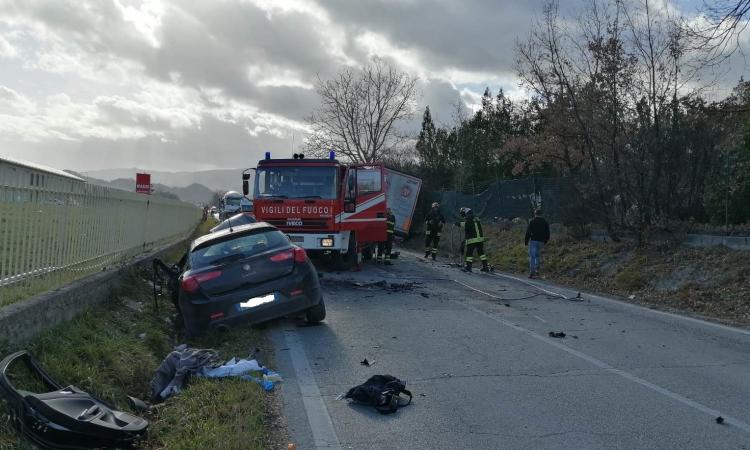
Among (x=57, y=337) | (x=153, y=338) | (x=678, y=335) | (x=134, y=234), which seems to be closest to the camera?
(x=57, y=337)

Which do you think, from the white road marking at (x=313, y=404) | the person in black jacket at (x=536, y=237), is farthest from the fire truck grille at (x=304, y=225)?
the white road marking at (x=313, y=404)

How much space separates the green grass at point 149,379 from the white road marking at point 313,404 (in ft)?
1.23

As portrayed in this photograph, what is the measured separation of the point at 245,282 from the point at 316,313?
4.00 ft

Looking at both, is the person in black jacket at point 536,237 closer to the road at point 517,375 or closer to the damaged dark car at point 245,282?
the road at point 517,375

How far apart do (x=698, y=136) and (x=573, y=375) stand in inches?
459

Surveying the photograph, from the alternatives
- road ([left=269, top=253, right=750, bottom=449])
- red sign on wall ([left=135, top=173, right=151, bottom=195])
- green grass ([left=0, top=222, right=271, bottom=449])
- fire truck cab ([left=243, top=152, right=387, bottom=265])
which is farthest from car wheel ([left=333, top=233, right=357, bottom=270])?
red sign on wall ([left=135, top=173, right=151, bottom=195])

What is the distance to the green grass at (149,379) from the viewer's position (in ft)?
14.8

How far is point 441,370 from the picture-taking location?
6609mm

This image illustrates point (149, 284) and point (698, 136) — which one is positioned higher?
point (698, 136)

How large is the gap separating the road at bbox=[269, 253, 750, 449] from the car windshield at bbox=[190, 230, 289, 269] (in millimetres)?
1148

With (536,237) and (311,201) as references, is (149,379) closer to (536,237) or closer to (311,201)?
(311,201)

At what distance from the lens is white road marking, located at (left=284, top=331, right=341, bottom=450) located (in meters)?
→ 4.66

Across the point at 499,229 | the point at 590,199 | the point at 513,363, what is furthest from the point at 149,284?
the point at 499,229

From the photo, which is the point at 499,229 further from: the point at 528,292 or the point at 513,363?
the point at 513,363
